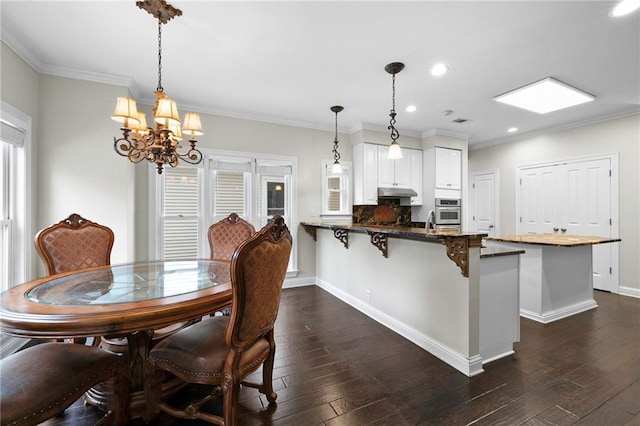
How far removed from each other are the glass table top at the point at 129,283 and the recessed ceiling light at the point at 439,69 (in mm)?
2851

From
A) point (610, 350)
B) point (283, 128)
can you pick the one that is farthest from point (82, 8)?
point (610, 350)

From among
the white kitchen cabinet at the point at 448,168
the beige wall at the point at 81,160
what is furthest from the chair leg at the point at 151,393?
the white kitchen cabinet at the point at 448,168

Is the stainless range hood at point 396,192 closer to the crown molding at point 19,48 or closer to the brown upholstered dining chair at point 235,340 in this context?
the brown upholstered dining chair at point 235,340

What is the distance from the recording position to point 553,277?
3.25m

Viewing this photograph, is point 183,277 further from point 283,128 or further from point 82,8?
point 283,128

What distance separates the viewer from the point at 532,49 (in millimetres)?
2518

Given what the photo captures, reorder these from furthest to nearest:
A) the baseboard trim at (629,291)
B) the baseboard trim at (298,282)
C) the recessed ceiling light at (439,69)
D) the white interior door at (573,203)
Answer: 1. the baseboard trim at (298,282)
2. the white interior door at (573,203)
3. the baseboard trim at (629,291)
4. the recessed ceiling light at (439,69)

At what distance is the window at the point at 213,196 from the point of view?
12.6 feet

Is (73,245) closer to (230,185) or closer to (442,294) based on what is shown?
(230,185)

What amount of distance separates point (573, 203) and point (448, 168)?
6.85 ft

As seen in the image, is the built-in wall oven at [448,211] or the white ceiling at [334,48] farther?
the built-in wall oven at [448,211]

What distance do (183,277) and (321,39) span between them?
7.40ft

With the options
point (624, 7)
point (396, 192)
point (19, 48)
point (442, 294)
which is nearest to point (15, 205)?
point (19, 48)

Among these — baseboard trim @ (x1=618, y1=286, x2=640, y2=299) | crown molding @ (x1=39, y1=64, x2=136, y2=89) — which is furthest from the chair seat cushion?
baseboard trim @ (x1=618, y1=286, x2=640, y2=299)
